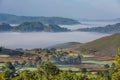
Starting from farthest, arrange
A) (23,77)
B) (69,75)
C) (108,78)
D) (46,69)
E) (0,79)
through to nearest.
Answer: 1. (108,78)
2. (46,69)
3. (23,77)
4. (69,75)
5. (0,79)

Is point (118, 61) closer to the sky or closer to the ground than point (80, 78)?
closer to the sky

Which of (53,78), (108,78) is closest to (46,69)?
(53,78)

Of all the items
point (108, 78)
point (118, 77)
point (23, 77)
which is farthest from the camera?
point (108, 78)

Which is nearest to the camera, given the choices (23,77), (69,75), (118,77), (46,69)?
(118,77)

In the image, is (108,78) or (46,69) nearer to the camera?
(46,69)

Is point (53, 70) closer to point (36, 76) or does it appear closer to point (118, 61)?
point (36, 76)

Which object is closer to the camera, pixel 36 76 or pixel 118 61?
pixel 118 61

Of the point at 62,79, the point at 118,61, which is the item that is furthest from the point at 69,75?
the point at 118,61

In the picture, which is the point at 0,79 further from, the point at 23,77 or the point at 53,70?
the point at 53,70

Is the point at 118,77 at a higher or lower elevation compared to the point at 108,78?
higher
